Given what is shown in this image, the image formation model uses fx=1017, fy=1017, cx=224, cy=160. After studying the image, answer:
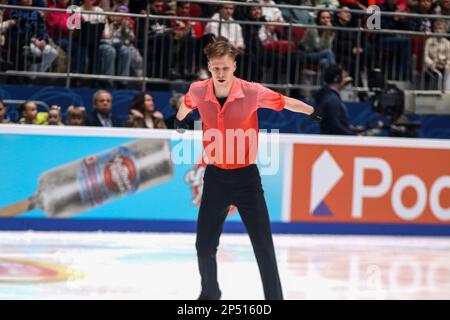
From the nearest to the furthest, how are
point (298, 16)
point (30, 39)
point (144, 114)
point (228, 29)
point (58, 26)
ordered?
1. point (144, 114)
2. point (30, 39)
3. point (58, 26)
4. point (228, 29)
5. point (298, 16)

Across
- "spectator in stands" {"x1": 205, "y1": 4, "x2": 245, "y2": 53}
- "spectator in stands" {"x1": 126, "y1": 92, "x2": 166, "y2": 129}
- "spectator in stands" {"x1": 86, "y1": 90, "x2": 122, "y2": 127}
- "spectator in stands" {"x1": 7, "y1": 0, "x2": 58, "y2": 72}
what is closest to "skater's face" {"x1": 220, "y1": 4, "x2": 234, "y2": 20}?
"spectator in stands" {"x1": 205, "y1": 4, "x2": 245, "y2": 53}

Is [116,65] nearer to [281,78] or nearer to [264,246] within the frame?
[281,78]

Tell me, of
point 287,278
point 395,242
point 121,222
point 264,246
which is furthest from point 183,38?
point 264,246

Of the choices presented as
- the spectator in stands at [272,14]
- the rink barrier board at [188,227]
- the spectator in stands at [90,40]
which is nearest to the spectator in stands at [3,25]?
the spectator in stands at [90,40]

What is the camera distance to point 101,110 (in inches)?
500

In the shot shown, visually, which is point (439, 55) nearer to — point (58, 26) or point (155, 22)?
point (155, 22)

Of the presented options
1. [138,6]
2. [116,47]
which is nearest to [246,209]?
[116,47]

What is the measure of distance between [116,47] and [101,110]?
49.1 inches

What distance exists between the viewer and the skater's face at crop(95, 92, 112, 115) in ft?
41.5

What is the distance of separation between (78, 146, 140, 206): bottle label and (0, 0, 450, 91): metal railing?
1599 millimetres

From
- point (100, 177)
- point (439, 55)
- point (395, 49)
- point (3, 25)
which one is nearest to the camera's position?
point (100, 177)

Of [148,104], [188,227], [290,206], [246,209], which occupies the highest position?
[148,104]

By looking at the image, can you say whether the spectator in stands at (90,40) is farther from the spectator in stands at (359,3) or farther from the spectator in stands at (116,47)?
the spectator in stands at (359,3)

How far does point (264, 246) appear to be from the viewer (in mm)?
6840
